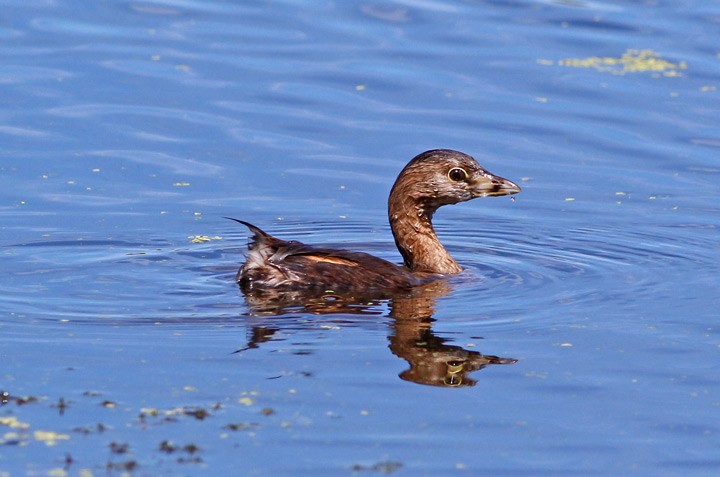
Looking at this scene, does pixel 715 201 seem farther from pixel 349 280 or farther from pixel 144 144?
pixel 144 144

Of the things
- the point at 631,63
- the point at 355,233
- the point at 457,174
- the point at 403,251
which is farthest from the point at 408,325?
the point at 631,63

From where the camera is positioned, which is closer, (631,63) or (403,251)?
(403,251)

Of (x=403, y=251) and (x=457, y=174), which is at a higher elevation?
(x=457, y=174)

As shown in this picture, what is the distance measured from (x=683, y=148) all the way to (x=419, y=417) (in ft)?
26.5

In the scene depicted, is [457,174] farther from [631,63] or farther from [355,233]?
[631,63]

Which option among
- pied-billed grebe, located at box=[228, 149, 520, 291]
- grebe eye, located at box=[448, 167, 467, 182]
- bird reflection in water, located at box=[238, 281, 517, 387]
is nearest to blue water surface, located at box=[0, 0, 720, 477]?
bird reflection in water, located at box=[238, 281, 517, 387]

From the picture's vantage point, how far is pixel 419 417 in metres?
7.60

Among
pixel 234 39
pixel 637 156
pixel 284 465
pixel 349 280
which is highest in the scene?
pixel 234 39

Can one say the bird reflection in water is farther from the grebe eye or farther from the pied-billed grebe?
the grebe eye

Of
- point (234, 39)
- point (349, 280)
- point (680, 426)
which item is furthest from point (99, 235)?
point (234, 39)

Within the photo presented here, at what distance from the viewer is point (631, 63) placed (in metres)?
17.5

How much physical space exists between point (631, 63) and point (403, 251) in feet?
22.3

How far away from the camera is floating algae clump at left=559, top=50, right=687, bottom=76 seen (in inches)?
682

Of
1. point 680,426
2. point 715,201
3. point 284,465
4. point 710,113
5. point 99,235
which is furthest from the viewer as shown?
point 710,113
